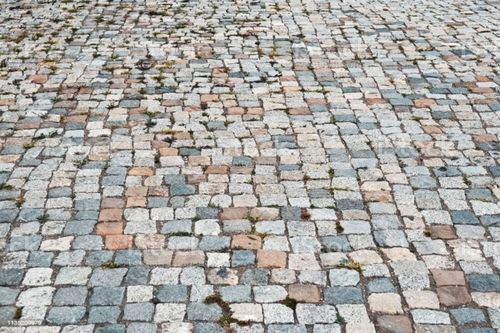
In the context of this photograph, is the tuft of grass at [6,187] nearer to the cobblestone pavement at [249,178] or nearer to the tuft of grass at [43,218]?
the cobblestone pavement at [249,178]

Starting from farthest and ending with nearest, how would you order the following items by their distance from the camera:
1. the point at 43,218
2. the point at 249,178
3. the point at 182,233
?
the point at 249,178 → the point at 43,218 → the point at 182,233

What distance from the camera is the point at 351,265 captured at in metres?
5.36

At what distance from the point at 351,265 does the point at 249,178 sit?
1681 millimetres

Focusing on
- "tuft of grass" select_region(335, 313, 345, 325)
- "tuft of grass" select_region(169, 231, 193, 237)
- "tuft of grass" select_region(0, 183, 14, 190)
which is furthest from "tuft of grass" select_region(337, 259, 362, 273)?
"tuft of grass" select_region(0, 183, 14, 190)

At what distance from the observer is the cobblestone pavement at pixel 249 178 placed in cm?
498

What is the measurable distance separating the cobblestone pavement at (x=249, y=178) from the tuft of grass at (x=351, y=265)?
2 cm

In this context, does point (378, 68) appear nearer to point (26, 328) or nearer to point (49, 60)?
point (49, 60)

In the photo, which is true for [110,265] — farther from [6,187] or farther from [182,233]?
[6,187]

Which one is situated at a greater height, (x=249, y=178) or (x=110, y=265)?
(x=110, y=265)

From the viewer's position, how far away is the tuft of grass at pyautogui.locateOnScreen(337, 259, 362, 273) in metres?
5.32

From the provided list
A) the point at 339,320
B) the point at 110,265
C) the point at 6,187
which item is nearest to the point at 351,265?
the point at 339,320

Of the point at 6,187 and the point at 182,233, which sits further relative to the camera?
the point at 6,187

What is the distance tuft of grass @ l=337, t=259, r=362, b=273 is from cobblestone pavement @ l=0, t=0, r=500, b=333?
2cm

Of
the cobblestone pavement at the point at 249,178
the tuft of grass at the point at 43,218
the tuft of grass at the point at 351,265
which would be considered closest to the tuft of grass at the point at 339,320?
the cobblestone pavement at the point at 249,178
